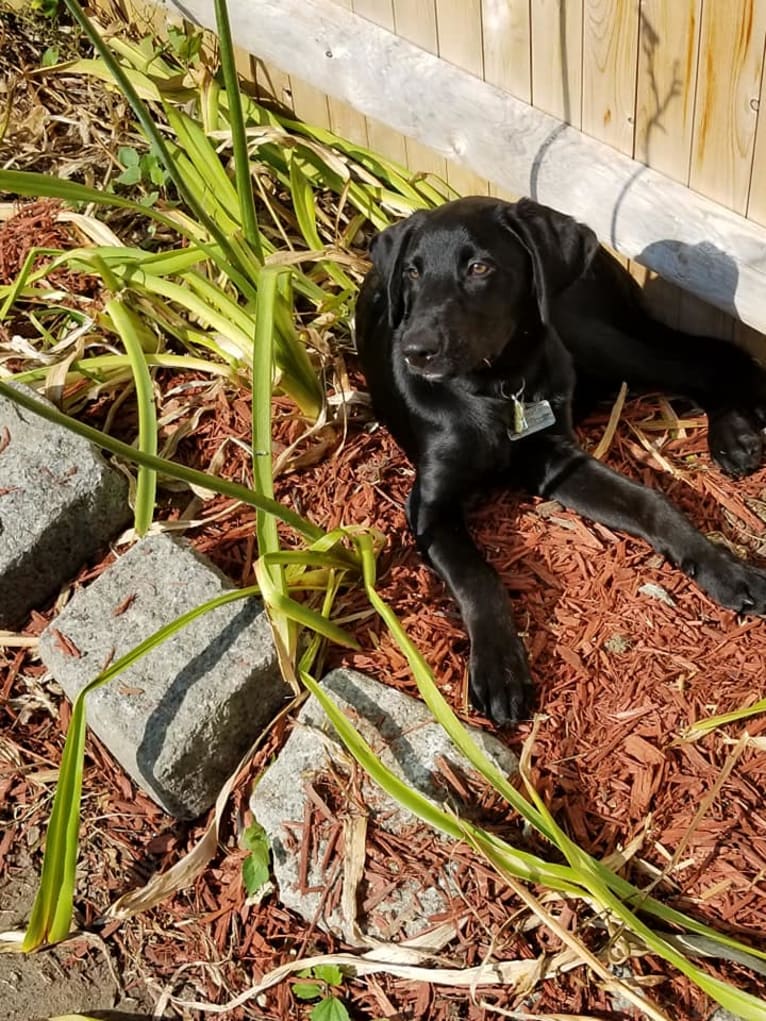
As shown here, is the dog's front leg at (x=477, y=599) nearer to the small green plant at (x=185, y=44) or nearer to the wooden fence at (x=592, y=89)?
the wooden fence at (x=592, y=89)

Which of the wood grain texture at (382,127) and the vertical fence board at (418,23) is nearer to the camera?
the vertical fence board at (418,23)

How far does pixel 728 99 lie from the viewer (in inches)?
131

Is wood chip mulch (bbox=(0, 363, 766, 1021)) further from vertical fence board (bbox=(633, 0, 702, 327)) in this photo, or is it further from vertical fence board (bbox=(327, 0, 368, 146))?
vertical fence board (bbox=(327, 0, 368, 146))

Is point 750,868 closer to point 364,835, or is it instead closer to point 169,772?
point 364,835

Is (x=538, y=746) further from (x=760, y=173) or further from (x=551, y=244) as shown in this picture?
(x=760, y=173)

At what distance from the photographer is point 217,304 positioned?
390 centimetres

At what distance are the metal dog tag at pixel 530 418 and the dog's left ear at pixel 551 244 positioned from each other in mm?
348

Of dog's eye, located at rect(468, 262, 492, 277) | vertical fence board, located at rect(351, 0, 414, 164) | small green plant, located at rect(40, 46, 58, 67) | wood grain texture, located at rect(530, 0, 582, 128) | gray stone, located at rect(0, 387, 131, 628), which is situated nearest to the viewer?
dog's eye, located at rect(468, 262, 492, 277)

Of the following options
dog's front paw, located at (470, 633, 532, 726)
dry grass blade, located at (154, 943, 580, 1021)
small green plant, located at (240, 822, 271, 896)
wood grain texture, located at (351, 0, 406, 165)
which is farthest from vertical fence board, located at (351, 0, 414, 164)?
dry grass blade, located at (154, 943, 580, 1021)

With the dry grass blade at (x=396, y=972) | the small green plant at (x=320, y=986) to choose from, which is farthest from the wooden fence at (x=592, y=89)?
the small green plant at (x=320, y=986)

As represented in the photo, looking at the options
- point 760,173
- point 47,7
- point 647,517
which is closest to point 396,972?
point 647,517

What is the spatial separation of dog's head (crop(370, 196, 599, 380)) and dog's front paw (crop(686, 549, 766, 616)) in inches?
33.3

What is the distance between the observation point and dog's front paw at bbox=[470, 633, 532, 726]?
10.1 feet

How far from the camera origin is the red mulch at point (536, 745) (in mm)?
2715
